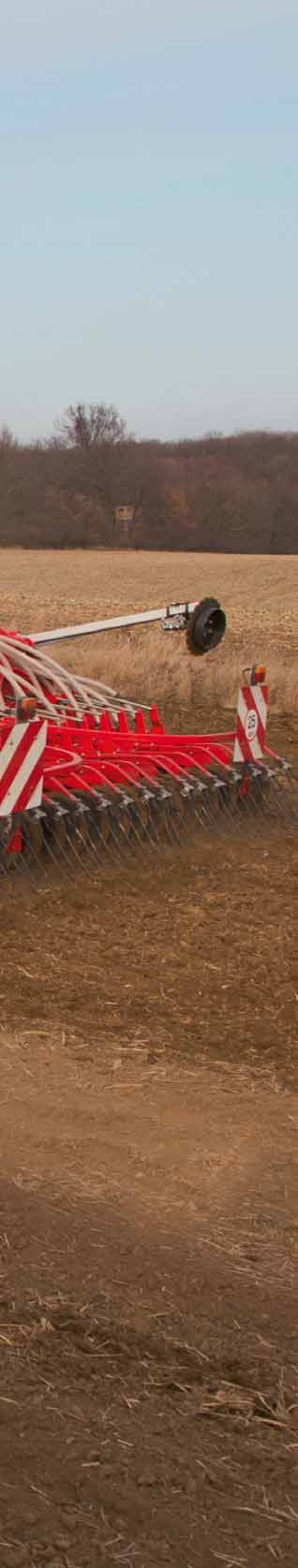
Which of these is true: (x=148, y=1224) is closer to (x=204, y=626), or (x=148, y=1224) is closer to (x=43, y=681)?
(x=43, y=681)

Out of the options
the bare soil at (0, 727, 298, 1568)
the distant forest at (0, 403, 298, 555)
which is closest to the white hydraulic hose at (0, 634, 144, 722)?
the bare soil at (0, 727, 298, 1568)

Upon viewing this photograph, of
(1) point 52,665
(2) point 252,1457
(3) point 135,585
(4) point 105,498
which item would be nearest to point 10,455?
(4) point 105,498

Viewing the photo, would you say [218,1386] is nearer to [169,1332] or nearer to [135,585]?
[169,1332]

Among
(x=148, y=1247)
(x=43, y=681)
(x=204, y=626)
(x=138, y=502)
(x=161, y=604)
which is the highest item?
(x=138, y=502)

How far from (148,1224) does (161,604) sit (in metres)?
24.0

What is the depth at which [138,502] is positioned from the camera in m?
52.6

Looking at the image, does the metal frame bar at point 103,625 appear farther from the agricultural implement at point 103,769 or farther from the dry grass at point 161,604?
the dry grass at point 161,604

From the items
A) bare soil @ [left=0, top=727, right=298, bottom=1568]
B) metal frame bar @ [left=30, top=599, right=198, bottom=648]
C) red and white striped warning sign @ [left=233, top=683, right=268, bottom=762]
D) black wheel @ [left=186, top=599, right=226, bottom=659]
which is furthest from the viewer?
metal frame bar @ [left=30, top=599, right=198, bottom=648]

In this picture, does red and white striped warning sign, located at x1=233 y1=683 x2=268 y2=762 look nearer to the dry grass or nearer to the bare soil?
the bare soil

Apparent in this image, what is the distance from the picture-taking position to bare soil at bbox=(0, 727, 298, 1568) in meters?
2.26

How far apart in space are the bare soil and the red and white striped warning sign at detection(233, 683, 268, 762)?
2.36m

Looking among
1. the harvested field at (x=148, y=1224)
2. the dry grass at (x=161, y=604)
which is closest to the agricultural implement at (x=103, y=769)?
the harvested field at (x=148, y=1224)

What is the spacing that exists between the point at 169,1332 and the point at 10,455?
176 feet

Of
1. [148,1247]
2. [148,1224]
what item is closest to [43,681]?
[148,1224]
